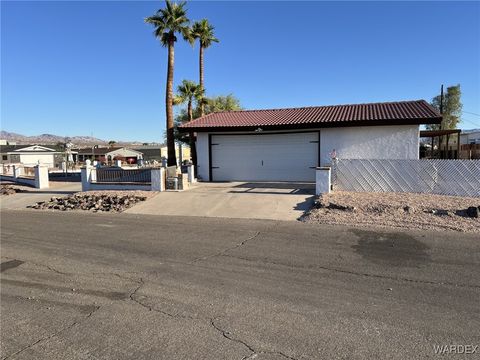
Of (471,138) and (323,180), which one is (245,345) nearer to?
(323,180)

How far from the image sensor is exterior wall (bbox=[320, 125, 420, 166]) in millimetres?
16859

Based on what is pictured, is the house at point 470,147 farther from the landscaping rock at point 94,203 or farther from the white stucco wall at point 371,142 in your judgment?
the landscaping rock at point 94,203

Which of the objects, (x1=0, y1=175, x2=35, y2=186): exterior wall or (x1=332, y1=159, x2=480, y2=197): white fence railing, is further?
(x1=0, y1=175, x2=35, y2=186): exterior wall

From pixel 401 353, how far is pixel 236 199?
10.4m


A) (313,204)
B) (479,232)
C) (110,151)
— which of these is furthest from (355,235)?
(110,151)

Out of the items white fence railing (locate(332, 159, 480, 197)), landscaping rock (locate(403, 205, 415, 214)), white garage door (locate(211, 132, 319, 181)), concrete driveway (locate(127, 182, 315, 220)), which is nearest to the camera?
landscaping rock (locate(403, 205, 415, 214))

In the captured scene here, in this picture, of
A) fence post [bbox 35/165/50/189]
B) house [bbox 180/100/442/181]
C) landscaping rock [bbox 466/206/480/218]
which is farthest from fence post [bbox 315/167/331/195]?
fence post [bbox 35/165/50/189]

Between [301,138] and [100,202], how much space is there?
33.0 feet

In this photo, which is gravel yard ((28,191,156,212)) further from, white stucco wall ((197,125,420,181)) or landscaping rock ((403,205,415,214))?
landscaping rock ((403,205,415,214))

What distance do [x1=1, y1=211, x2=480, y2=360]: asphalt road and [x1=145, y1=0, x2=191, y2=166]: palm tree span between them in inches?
634

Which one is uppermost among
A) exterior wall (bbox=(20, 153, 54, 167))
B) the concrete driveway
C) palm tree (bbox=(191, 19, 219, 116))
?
palm tree (bbox=(191, 19, 219, 116))

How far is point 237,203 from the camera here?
13156 millimetres

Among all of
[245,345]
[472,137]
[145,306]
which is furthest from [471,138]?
[245,345]

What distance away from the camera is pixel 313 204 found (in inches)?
482
